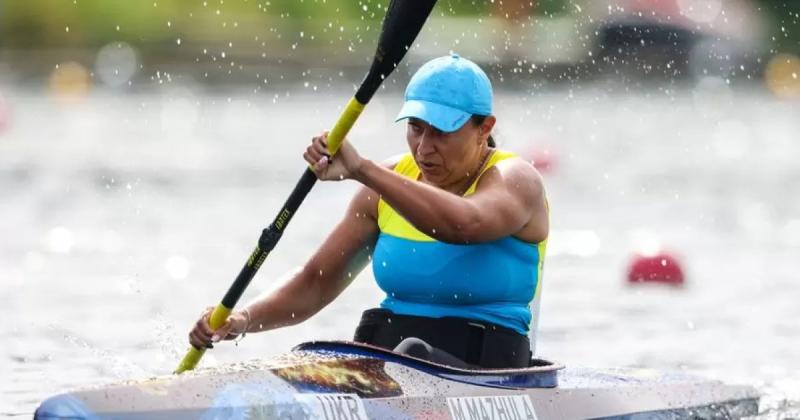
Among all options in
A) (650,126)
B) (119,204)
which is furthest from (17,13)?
(119,204)

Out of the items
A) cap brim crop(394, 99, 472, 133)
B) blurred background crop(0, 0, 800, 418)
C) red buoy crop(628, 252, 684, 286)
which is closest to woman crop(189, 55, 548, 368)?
cap brim crop(394, 99, 472, 133)

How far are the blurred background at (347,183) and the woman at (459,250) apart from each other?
518mm

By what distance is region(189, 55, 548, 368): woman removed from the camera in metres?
6.28

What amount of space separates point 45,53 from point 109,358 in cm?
2409

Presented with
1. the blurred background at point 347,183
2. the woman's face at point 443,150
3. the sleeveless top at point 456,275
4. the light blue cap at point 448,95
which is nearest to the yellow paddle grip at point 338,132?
the light blue cap at point 448,95

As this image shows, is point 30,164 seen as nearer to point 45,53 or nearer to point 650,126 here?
point 650,126

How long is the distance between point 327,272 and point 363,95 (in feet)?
2.78

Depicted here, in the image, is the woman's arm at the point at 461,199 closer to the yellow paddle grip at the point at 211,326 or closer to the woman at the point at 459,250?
the woman at the point at 459,250

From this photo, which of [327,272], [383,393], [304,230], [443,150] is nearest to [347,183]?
[304,230]

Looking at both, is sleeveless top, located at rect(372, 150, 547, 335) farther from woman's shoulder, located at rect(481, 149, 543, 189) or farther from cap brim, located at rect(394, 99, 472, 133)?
cap brim, located at rect(394, 99, 472, 133)

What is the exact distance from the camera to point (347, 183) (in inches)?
722

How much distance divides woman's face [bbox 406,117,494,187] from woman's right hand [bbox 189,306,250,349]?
828mm

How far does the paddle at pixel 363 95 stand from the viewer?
620 cm

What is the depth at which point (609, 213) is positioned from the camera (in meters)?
17.0
